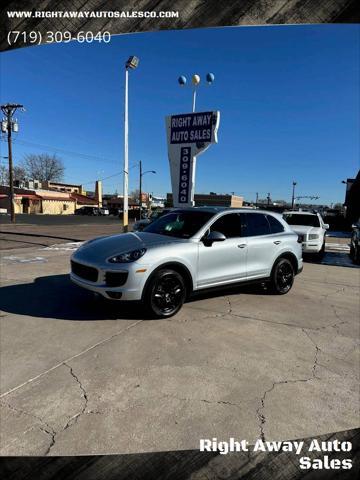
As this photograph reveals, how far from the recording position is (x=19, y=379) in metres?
3.47

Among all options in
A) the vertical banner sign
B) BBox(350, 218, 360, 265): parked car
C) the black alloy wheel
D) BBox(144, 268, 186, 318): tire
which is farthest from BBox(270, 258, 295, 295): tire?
the vertical banner sign

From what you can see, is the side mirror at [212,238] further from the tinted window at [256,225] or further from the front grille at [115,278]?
the front grille at [115,278]

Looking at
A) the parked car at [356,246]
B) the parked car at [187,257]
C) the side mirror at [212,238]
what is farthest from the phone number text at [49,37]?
the parked car at [356,246]

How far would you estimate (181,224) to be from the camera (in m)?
6.21

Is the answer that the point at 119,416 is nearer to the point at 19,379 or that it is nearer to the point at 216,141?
the point at 19,379

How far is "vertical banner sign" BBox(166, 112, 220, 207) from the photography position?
50.4ft

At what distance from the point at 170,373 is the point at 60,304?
291 cm

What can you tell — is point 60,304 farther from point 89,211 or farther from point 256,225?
point 89,211

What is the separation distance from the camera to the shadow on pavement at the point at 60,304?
17.5ft

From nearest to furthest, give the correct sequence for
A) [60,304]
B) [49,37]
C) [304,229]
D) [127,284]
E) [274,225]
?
[49,37] < [127,284] < [60,304] < [274,225] < [304,229]

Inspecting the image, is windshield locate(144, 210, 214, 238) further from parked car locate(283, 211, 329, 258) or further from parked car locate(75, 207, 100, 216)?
parked car locate(75, 207, 100, 216)

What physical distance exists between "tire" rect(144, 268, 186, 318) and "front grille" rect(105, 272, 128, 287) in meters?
0.36

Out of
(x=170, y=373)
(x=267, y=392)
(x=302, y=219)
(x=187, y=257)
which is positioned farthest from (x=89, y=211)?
(x=267, y=392)

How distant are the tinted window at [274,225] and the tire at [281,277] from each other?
57cm
